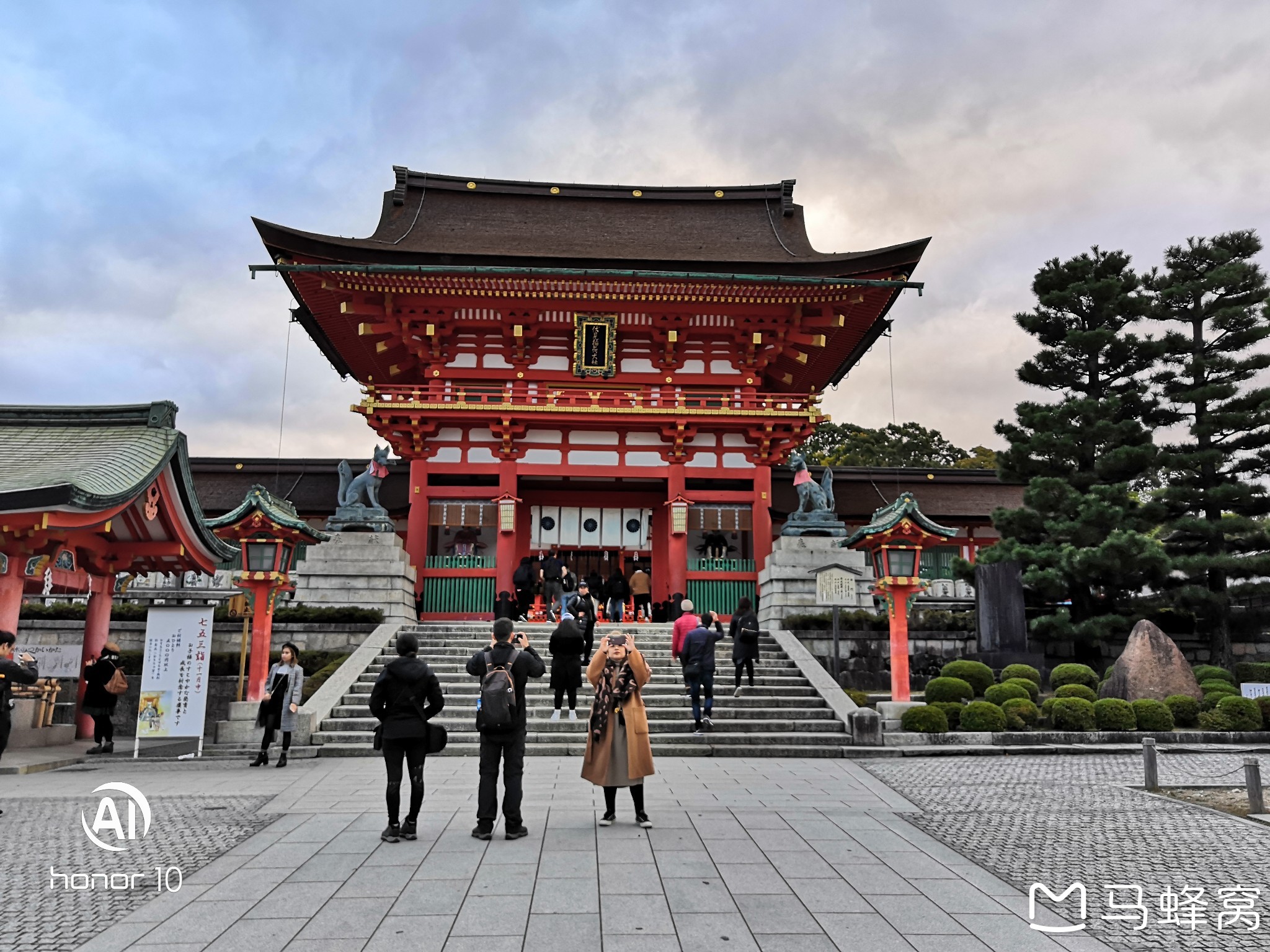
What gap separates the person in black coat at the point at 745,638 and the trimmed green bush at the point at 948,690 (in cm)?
306

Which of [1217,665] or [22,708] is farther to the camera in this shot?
[1217,665]

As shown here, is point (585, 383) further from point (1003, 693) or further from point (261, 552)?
point (1003, 693)

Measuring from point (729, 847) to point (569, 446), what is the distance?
16.1 meters

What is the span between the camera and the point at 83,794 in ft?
29.8

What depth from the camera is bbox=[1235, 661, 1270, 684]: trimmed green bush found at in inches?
665

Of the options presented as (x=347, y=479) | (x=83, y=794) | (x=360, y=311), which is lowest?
(x=83, y=794)

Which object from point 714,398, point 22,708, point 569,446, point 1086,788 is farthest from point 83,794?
point 714,398

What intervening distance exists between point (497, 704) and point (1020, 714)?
988cm

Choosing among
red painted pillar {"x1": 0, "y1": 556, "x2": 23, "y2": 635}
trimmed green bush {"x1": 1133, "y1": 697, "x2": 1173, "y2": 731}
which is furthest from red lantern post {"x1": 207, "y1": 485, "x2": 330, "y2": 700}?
trimmed green bush {"x1": 1133, "y1": 697, "x2": 1173, "y2": 731}

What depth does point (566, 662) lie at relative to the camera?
1200 cm

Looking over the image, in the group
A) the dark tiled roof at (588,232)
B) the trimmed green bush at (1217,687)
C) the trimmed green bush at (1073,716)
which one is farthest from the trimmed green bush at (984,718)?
the dark tiled roof at (588,232)

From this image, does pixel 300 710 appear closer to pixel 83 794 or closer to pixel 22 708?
pixel 83 794

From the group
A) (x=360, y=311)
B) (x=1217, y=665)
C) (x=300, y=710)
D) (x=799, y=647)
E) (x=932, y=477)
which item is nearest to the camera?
(x=300, y=710)

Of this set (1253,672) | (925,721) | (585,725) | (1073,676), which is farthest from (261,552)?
(1253,672)
